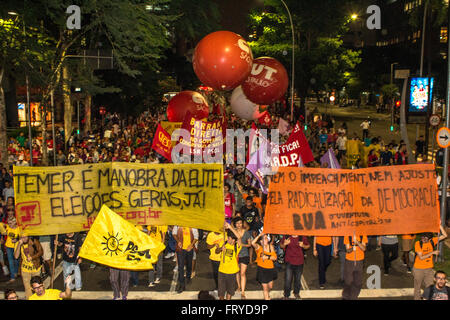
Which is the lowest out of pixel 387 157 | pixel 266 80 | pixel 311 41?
pixel 387 157

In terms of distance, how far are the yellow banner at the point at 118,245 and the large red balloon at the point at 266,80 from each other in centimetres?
892

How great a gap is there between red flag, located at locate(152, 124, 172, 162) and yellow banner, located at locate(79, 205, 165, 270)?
737cm

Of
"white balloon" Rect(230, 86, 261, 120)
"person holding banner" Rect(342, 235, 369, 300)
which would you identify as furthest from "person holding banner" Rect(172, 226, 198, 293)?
"white balloon" Rect(230, 86, 261, 120)

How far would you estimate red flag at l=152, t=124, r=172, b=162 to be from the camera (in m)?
15.0

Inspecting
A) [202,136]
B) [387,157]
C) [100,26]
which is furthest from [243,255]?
[100,26]

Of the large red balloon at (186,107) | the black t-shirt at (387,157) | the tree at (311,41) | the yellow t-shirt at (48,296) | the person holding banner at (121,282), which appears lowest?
the person holding banner at (121,282)

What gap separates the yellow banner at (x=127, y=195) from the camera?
8578mm

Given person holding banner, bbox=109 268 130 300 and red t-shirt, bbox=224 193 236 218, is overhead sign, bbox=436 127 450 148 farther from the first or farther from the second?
person holding banner, bbox=109 268 130 300

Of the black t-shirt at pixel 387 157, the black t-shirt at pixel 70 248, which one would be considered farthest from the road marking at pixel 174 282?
the black t-shirt at pixel 387 157

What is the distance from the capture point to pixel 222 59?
12.4 meters

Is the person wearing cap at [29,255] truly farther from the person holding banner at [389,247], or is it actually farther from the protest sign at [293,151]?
the person holding banner at [389,247]

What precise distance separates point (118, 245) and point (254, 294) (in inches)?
120

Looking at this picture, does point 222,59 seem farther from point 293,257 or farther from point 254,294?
point 254,294

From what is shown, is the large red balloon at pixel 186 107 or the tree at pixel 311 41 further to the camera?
the tree at pixel 311 41
